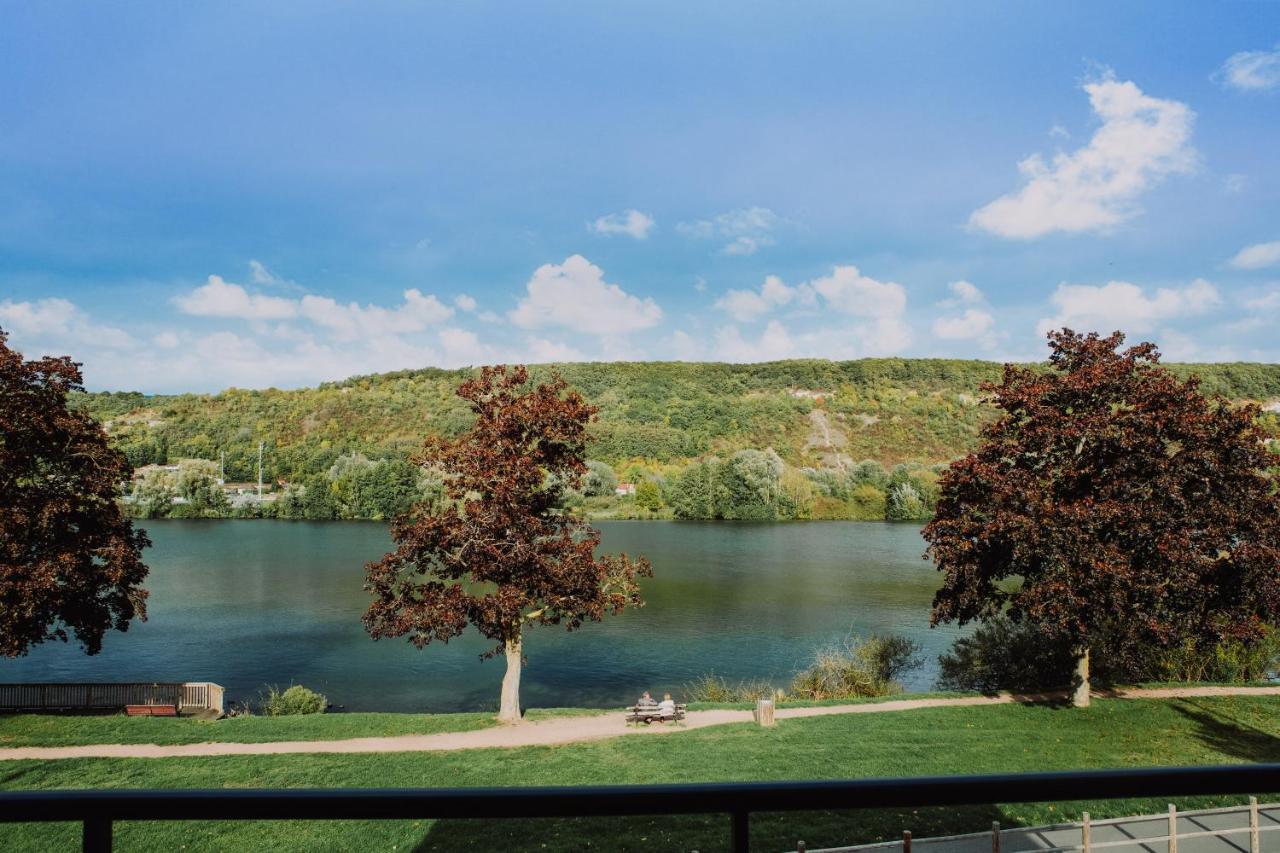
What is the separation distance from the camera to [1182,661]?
67.4 feet

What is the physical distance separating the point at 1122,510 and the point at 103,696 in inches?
889

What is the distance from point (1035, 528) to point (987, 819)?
7.28 m

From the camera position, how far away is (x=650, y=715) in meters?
17.7

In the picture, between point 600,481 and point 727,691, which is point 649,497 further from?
point 727,691

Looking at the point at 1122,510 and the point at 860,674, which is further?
the point at 860,674

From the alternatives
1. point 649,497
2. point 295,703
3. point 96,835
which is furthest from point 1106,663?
point 649,497

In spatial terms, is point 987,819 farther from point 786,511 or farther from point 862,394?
point 862,394

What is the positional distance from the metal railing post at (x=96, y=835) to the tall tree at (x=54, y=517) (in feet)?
56.9

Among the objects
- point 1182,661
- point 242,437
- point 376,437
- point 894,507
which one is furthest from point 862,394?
point 1182,661

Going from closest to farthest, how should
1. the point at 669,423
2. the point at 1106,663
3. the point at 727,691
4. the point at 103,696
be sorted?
the point at 103,696
the point at 1106,663
the point at 727,691
the point at 669,423

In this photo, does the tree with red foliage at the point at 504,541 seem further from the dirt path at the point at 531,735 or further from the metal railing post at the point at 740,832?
the metal railing post at the point at 740,832

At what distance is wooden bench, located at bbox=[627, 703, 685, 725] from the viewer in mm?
17719

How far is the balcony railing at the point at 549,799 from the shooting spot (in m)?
1.23

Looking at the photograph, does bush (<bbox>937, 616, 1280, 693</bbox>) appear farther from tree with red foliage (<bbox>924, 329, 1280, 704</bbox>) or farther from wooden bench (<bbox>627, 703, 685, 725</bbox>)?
wooden bench (<bbox>627, 703, 685, 725</bbox>)
